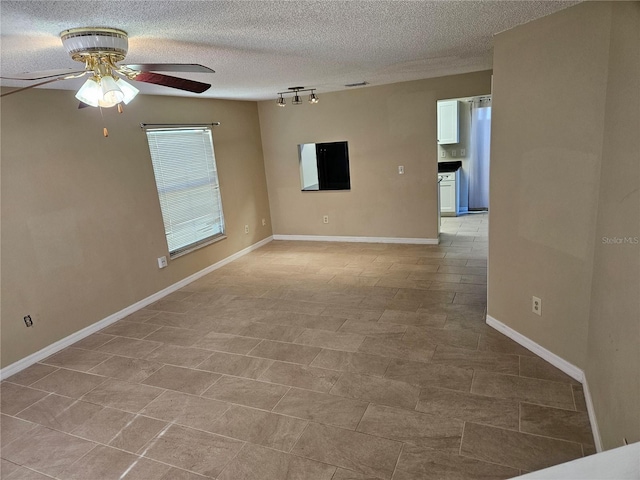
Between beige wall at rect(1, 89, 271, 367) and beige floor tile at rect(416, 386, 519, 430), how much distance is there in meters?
3.21

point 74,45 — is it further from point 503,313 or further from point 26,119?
point 503,313

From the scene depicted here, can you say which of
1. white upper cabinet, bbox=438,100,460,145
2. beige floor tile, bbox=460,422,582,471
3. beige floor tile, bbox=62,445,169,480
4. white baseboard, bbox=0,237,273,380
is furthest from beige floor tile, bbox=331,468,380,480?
white upper cabinet, bbox=438,100,460,145

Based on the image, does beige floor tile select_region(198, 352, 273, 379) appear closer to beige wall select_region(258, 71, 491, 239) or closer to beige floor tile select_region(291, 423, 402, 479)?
beige floor tile select_region(291, 423, 402, 479)

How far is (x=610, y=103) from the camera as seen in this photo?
2037mm

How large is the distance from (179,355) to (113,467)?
1173mm

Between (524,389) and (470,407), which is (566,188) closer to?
(524,389)

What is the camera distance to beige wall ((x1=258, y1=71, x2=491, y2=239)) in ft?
17.8

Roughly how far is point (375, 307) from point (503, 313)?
116 cm

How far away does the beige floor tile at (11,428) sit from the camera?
8.20 feet

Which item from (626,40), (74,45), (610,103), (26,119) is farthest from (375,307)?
(26,119)

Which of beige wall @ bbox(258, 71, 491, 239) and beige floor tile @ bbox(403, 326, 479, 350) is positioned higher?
beige wall @ bbox(258, 71, 491, 239)

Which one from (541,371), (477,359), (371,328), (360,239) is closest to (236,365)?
(371,328)

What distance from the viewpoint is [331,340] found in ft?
11.0

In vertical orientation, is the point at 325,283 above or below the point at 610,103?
below
